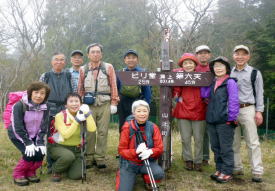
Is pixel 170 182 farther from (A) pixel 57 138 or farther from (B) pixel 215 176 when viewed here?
(A) pixel 57 138

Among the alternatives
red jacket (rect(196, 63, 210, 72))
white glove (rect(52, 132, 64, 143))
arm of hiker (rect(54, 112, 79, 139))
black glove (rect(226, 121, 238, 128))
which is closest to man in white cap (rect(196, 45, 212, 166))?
red jacket (rect(196, 63, 210, 72))

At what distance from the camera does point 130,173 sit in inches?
156

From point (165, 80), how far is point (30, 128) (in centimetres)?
219

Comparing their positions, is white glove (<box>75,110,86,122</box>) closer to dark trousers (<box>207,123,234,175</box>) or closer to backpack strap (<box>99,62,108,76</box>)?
backpack strap (<box>99,62,108,76</box>)

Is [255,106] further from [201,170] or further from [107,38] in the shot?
[107,38]

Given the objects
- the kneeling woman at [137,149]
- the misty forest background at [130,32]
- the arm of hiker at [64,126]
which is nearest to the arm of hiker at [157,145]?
the kneeling woman at [137,149]

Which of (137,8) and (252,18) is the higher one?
(137,8)

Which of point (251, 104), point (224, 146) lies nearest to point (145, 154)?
point (224, 146)

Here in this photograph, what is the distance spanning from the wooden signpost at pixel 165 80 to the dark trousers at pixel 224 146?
0.77m

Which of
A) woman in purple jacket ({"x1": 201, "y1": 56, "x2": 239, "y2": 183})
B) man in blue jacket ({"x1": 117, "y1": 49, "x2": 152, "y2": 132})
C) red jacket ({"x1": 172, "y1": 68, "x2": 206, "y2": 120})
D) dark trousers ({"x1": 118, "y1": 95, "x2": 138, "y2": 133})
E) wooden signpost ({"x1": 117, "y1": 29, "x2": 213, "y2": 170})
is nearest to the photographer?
woman in purple jacket ({"x1": 201, "y1": 56, "x2": 239, "y2": 183})

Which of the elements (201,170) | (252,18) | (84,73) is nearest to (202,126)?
(201,170)

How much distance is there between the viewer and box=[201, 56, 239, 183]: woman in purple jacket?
4.17 m

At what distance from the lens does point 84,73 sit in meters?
4.95

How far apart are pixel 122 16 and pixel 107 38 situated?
109 inches
